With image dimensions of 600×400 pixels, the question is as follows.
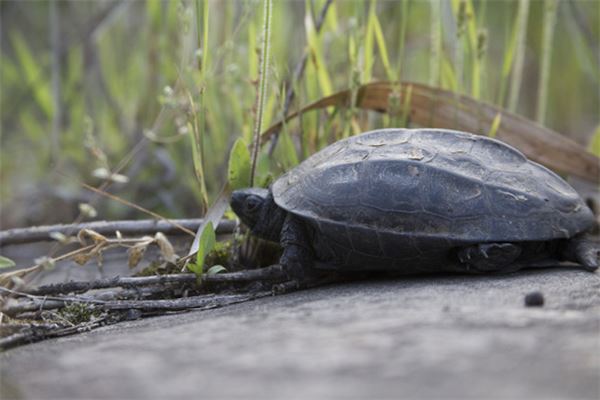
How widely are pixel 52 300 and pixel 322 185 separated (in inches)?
35.8

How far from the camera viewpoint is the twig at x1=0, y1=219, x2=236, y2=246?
121 inches

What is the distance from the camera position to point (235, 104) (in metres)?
3.84

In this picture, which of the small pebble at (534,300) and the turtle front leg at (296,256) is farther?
the turtle front leg at (296,256)

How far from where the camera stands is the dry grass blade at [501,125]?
344 cm

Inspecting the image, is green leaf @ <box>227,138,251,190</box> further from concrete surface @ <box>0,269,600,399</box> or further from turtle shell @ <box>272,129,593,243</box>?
concrete surface @ <box>0,269,600,399</box>

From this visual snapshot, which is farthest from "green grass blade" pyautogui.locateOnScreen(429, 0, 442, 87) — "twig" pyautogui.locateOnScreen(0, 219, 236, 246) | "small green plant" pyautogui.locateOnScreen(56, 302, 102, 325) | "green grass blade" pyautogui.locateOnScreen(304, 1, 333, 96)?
"small green plant" pyautogui.locateOnScreen(56, 302, 102, 325)

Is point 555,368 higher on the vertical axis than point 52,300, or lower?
higher

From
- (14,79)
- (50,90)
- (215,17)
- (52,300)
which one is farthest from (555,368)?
(14,79)

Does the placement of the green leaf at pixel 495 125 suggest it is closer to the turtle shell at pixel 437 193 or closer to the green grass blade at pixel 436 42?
the green grass blade at pixel 436 42

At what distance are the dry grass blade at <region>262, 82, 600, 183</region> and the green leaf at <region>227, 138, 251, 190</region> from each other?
708 millimetres

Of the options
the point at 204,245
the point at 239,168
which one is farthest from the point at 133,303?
the point at 239,168

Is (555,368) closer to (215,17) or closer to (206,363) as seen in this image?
A: (206,363)

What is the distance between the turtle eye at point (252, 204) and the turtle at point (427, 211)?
63 mm

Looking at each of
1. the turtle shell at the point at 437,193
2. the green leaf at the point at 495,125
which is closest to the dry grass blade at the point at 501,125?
the green leaf at the point at 495,125
